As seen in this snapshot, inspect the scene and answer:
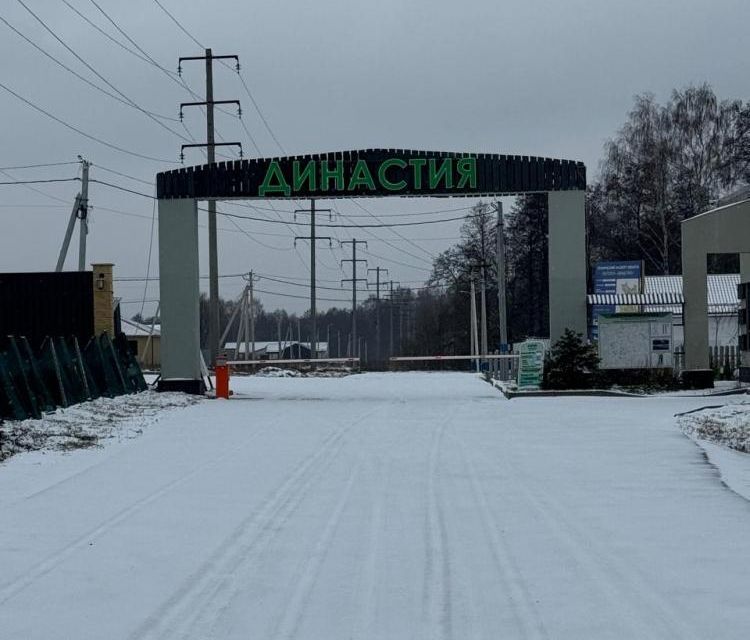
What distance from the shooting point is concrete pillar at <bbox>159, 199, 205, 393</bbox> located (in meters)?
29.0

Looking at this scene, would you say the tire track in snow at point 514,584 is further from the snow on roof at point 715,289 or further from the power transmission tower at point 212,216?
the snow on roof at point 715,289

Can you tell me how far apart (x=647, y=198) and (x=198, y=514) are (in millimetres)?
52554

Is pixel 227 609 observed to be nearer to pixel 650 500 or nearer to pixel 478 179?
pixel 650 500

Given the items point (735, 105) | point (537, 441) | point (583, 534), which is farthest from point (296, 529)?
point (735, 105)

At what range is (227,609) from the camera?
22.3ft

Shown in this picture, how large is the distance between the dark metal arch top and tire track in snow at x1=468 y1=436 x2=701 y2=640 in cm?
1864

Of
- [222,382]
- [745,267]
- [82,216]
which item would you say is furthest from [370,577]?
[82,216]

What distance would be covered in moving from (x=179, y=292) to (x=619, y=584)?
23.0 m

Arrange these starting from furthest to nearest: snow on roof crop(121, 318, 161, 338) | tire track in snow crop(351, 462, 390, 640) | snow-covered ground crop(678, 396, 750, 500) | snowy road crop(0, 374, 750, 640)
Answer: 1. snow on roof crop(121, 318, 161, 338)
2. snow-covered ground crop(678, 396, 750, 500)
3. snowy road crop(0, 374, 750, 640)
4. tire track in snow crop(351, 462, 390, 640)

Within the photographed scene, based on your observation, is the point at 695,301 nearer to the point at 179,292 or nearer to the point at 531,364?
the point at 531,364

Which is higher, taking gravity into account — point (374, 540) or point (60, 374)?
point (60, 374)

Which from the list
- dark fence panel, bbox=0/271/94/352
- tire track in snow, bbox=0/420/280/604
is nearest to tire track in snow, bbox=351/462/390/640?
tire track in snow, bbox=0/420/280/604

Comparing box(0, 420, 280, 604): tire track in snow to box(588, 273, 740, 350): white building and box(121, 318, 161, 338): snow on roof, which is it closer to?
box(588, 273, 740, 350): white building

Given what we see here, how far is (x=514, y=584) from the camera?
7.43 m
